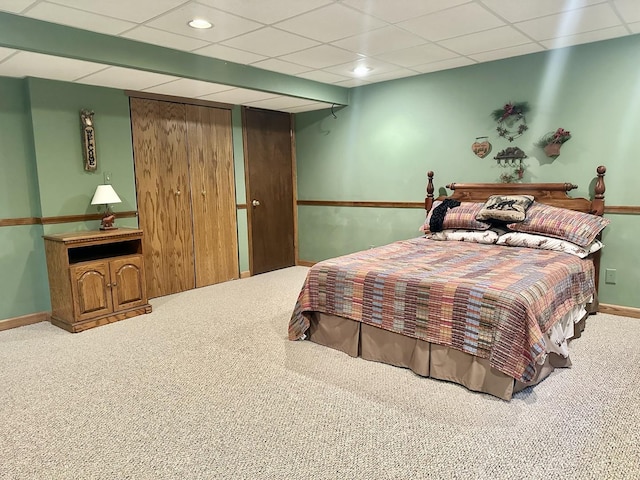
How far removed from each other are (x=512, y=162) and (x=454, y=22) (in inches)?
64.4

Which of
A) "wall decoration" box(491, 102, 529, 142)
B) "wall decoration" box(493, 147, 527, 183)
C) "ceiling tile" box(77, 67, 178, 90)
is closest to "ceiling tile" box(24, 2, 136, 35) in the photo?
"ceiling tile" box(77, 67, 178, 90)

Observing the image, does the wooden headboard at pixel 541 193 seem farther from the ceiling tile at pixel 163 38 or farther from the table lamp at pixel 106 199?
the table lamp at pixel 106 199

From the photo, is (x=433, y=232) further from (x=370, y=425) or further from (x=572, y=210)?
(x=370, y=425)

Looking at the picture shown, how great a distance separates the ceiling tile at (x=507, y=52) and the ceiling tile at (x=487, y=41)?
0.11 meters

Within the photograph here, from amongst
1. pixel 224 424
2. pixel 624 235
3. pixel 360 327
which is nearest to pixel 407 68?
pixel 624 235

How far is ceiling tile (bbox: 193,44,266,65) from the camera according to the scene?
361 centimetres

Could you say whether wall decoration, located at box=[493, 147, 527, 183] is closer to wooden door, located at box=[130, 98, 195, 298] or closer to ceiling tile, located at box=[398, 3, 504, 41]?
ceiling tile, located at box=[398, 3, 504, 41]

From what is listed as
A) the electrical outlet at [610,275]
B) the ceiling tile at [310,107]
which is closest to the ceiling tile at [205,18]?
the ceiling tile at [310,107]

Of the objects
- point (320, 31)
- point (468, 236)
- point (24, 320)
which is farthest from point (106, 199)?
point (468, 236)

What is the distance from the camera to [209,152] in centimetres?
510

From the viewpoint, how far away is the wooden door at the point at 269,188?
5.57 metres

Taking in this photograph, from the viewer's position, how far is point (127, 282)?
3967mm

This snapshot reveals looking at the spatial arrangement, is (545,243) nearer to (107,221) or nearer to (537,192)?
(537,192)

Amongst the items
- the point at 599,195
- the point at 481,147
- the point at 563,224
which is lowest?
the point at 563,224
